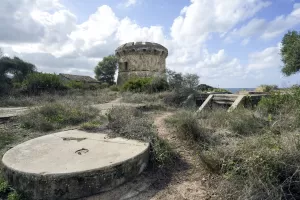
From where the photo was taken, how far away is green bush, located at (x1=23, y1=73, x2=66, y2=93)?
498 inches

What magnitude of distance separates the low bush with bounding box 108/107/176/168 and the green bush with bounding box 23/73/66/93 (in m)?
9.49

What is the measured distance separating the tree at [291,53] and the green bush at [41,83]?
14200 millimetres

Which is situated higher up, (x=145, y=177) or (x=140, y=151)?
(x=140, y=151)

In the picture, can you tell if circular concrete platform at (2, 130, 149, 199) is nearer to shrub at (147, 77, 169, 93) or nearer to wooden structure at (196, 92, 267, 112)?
wooden structure at (196, 92, 267, 112)

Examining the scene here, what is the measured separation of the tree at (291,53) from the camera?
13.9 m

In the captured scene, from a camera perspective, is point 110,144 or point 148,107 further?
point 148,107

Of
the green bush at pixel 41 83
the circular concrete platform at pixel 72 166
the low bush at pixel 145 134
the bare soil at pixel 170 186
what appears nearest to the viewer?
the circular concrete platform at pixel 72 166

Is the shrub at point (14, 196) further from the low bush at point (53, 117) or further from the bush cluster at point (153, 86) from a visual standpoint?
the bush cluster at point (153, 86)

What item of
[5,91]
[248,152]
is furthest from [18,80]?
[248,152]

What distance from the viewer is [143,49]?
19.5m

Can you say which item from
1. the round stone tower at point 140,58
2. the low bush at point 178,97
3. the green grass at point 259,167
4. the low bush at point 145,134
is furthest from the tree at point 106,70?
the green grass at point 259,167

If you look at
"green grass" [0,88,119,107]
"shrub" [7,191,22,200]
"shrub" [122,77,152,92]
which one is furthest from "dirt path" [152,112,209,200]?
"shrub" [122,77,152,92]

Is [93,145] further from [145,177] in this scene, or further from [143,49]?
[143,49]

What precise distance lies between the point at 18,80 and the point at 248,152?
17.6 meters
